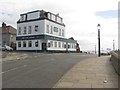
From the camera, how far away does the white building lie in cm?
6134

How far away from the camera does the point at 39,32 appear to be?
6212cm

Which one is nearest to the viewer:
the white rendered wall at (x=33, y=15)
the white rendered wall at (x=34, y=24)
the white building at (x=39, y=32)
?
the white building at (x=39, y=32)

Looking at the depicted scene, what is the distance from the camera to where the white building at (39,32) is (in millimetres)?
61344

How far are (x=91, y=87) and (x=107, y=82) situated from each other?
1678mm

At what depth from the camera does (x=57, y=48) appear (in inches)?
2621

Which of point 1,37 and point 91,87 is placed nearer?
point 91,87

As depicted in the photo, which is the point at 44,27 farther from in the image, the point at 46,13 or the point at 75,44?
the point at 75,44

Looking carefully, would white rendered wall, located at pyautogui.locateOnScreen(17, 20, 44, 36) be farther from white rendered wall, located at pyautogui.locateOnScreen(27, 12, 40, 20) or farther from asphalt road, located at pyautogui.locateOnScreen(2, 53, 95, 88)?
asphalt road, located at pyautogui.locateOnScreen(2, 53, 95, 88)

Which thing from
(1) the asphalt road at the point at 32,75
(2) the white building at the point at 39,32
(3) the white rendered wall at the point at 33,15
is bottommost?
(1) the asphalt road at the point at 32,75

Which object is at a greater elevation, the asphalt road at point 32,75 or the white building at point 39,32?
the white building at point 39,32

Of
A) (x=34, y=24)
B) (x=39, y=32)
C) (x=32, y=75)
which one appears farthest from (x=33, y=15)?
(x=32, y=75)

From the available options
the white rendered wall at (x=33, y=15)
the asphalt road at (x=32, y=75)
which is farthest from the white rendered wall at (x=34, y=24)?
the asphalt road at (x=32, y=75)

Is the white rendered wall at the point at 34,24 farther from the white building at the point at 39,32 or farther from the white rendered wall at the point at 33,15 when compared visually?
the white rendered wall at the point at 33,15

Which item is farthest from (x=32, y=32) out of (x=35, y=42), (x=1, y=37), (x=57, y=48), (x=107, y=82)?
(x=107, y=82)
